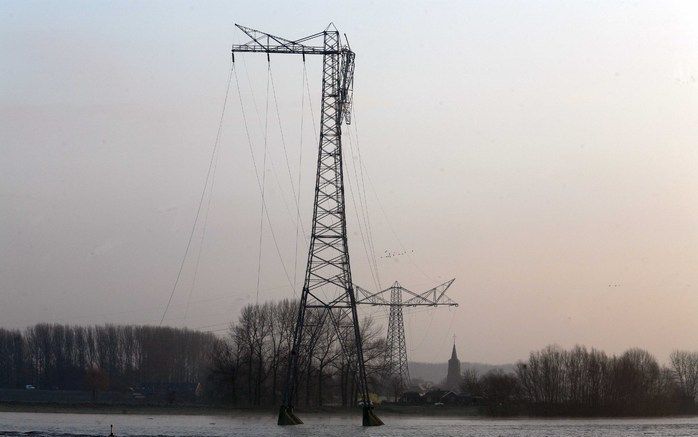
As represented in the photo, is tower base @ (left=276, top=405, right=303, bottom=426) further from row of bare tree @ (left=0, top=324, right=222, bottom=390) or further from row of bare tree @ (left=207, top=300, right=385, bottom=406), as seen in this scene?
row of bare tree @ (left=0, top=324, right=222, bottom=390)

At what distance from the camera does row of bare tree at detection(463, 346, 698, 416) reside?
120 meters

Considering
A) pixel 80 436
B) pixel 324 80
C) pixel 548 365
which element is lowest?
pixel 80 436

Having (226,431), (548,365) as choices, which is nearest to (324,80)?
(226,431)

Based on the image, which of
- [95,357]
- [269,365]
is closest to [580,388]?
[269,365]

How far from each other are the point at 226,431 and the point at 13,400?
67.3 m

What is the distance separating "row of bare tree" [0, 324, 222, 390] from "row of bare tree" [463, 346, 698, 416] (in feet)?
205

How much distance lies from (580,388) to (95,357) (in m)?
93.1

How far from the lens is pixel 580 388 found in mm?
123688

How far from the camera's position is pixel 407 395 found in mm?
141375

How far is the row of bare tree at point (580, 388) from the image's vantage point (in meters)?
120

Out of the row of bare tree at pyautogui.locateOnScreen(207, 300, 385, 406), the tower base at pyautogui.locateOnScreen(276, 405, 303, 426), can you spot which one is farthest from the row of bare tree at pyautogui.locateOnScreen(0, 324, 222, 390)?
the tower base at pyautogui.locateOnScreen(276, 405, 303, 426)

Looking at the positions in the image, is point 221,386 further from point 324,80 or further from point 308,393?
point 324,80

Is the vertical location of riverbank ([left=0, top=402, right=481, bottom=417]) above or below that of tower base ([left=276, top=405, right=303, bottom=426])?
above

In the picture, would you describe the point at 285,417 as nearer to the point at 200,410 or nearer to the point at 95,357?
the point at 200,410
